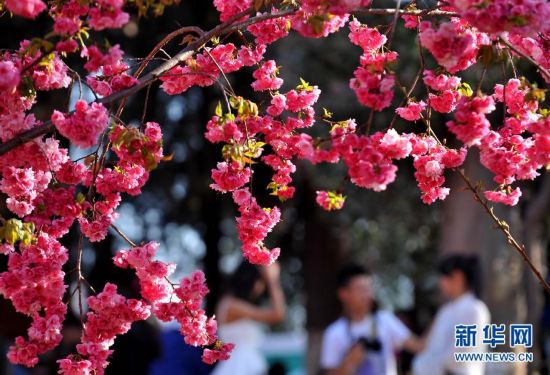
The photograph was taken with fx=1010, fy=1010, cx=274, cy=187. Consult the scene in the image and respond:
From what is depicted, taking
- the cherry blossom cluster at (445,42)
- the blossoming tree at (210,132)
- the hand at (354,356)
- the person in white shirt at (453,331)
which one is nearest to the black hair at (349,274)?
the person in white shirt at (453,331)

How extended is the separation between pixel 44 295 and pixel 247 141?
93cm

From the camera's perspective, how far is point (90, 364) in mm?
3562

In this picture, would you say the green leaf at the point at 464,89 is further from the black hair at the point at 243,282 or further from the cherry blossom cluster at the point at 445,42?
the black hair at the point at 243,282

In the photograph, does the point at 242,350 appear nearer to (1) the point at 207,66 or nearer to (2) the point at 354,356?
(2) the point at 354,356

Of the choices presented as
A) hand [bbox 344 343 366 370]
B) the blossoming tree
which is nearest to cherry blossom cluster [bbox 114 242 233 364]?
the blossoming tree

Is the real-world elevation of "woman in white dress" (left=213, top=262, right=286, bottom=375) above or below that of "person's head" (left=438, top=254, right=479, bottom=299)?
below

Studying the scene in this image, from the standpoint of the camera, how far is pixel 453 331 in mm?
6406

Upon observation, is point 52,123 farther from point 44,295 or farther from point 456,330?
point 456,330

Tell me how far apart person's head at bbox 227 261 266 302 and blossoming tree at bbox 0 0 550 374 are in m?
3.05

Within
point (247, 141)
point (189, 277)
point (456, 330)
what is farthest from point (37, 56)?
point (456, 330)

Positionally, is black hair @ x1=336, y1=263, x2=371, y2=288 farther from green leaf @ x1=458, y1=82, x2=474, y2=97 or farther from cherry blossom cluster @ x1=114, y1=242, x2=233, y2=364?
green leaf @ x1=458, y1=82, x2=474, y2=97

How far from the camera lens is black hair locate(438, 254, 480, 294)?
6.72m

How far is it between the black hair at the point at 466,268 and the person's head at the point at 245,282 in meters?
1.29

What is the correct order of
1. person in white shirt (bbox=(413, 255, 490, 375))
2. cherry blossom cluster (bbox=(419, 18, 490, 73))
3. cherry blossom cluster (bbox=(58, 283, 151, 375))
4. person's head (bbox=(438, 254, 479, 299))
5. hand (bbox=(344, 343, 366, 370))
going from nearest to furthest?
1. cherry blossom cluster (bbox=(419, 18, 490, 73))
2. cherry blossom cluster (bbox=(58, 283, 151, 375))
3. hand (bbox=(344, 343, 366, 370))
4. person in white shirt (bbox=(413, 255, 490, 375))
5. person's head (bbox=(438, 254, 479, 299))
